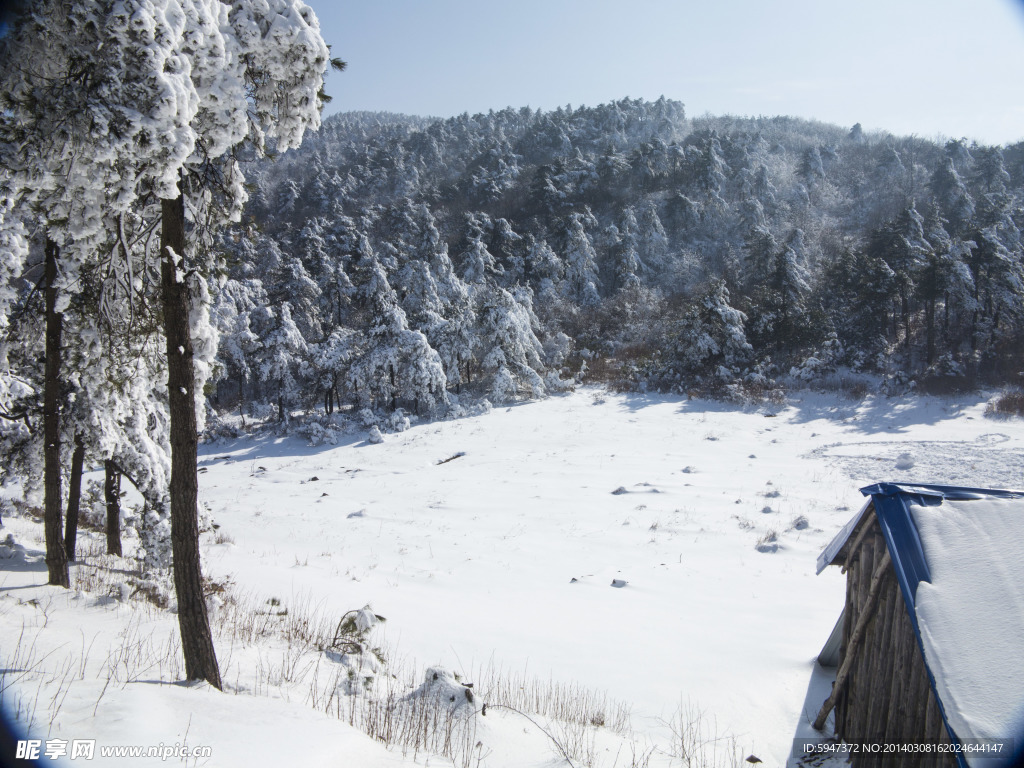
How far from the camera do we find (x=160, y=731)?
3.70m

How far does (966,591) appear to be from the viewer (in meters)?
4.85

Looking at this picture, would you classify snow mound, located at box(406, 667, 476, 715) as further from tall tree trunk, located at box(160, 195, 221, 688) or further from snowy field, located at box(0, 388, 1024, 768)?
tall tree trunk, located at box(160, 195, 221, 688)

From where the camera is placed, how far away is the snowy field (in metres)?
4.72

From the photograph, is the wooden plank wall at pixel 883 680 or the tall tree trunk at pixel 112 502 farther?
the tall tree trunk at pixel 112 502

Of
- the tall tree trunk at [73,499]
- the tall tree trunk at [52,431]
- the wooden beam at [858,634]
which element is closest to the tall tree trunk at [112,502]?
the tall tree trunk at [73,499]

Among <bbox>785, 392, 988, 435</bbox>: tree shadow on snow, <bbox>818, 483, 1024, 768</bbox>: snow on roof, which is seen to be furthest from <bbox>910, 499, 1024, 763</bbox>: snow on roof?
<bbox>785, 392, 988, 435</bbox>: tree shadow on snow

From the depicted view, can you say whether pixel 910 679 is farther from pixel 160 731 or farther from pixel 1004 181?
pixel 1004 181

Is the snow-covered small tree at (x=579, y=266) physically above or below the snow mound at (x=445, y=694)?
above

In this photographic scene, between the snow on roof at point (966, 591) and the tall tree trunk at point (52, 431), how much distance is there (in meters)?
11.8

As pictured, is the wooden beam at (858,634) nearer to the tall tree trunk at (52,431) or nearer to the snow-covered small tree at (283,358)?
the tall tree trunk at (52,431)

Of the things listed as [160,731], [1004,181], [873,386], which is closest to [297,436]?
[160,731]

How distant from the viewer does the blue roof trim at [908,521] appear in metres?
5.12

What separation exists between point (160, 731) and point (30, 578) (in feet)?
25.6

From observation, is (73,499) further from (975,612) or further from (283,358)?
(283,358)
